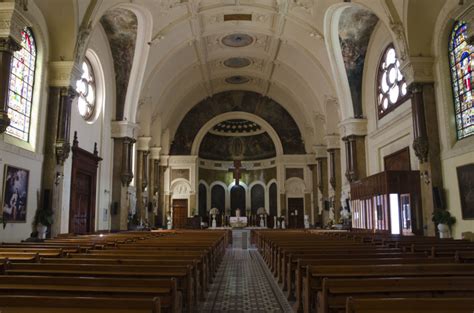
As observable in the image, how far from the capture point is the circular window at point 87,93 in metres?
15.2

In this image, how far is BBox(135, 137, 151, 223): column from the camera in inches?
819

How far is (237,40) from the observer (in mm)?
22078

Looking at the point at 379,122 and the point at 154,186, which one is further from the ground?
the point at 379,122

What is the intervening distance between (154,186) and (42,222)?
47.3ft

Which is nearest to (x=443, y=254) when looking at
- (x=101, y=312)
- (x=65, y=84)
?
(x=101, y=312)

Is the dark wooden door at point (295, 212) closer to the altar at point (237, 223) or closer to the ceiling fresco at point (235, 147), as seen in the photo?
the altar at point (237, 223)

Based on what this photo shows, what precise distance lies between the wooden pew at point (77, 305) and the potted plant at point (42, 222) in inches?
365

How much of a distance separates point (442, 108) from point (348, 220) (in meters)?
8.42

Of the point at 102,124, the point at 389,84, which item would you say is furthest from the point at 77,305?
the point at 389,84

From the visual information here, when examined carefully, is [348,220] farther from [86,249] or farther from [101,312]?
[101,312]

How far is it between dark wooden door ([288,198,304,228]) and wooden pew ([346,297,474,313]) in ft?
92.0

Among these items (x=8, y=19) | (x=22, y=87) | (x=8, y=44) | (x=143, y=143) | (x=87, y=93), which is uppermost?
(x=87, y=93)

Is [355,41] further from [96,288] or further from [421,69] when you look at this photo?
[96,288]

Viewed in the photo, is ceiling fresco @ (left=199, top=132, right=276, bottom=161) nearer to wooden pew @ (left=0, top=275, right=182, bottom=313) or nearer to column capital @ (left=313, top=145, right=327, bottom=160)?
column capital @ (left=313, top=145, right=327, bottom=160)
